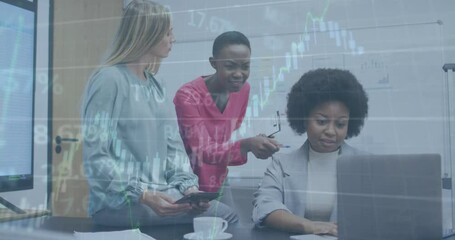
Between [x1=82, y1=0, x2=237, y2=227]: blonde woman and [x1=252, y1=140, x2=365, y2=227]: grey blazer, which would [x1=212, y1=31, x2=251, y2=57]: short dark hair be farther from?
[x1=252, y1=140, x2=365, y2=227]: grey blazer

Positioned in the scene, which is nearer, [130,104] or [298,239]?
[298,239]

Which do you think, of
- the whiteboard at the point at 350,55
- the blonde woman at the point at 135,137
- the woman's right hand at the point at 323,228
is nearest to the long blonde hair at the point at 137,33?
the blonde woman at the point at 135,137

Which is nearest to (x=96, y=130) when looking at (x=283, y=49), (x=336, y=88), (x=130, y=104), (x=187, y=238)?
(x=130, y=104)

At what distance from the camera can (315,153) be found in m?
1.23

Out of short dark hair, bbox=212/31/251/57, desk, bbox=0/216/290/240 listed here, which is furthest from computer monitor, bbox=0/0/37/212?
short dark hair, bbox=212/31/251/57

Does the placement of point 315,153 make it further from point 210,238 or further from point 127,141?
point 127,141

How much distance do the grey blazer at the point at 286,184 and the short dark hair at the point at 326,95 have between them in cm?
8

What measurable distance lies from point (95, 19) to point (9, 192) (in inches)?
24.4

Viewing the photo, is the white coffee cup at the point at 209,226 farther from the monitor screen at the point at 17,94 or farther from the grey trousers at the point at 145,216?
the monitor screen at the point at 17,94

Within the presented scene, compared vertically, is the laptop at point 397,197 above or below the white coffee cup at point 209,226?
above

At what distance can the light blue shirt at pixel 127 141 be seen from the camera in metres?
1.43

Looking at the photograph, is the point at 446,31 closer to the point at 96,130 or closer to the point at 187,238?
the point at 187,238

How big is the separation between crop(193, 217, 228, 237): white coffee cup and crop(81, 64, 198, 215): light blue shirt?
0.35 ft

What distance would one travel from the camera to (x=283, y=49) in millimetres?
1269
